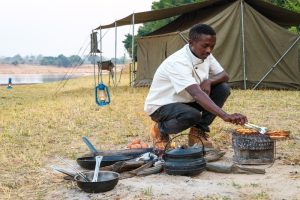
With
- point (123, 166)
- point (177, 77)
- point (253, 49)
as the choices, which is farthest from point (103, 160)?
point (253, 49)

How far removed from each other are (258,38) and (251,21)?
480 millimetres

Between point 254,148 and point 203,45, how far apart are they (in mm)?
992

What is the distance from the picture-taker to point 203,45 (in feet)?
13.1

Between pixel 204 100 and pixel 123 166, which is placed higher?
pixel 204 100

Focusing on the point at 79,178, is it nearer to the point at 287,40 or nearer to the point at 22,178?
the point at 22,178

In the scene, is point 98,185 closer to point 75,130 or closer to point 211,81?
point 211,81

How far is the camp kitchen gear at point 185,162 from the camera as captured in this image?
3.60 metres

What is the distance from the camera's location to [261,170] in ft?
12.2

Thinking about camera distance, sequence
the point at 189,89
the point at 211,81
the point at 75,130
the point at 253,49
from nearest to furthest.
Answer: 1. the point at 189,89
2. the point at 211,81
3. the point at 75,130
4. the point at 253,49

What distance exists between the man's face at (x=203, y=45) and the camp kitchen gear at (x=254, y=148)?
0.76 metres

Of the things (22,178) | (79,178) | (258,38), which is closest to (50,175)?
(22,178)

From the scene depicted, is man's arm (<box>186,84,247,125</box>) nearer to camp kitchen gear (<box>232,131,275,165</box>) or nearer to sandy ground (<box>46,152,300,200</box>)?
camp kitchen gear (<box>232,131,275,165</box>)

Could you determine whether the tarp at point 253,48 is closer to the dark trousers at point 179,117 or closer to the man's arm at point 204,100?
the dark trousers at point 179,117

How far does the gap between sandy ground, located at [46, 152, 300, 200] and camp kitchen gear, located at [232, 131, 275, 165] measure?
10.0 inches
